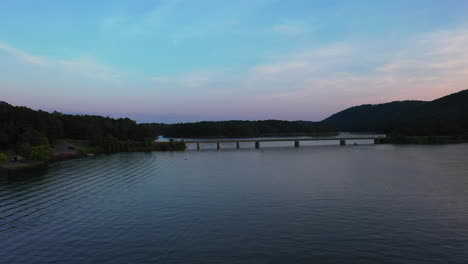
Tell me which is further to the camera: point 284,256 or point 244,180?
point 244,180

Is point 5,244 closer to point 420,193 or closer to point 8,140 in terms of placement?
point 420,193

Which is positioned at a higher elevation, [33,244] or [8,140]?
[8,140]

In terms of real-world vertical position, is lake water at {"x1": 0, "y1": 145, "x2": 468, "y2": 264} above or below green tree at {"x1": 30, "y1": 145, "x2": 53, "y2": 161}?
below

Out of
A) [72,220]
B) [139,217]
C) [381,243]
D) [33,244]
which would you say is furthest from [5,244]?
[381,243]

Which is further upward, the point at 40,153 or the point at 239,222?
the point at 40,153

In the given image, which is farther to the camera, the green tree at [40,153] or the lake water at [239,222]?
the green tree at [40,153]

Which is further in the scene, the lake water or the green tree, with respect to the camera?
the green tree

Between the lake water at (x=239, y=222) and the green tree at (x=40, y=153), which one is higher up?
the green tree at (x=40, y=153)

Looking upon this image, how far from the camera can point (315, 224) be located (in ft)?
133

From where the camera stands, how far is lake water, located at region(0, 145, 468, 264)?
3136cm

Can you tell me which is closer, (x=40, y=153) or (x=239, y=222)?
(x=239, y=222)

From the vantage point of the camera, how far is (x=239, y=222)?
42.3 m

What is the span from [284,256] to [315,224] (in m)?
11.6

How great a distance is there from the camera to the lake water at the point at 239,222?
3136 cm
